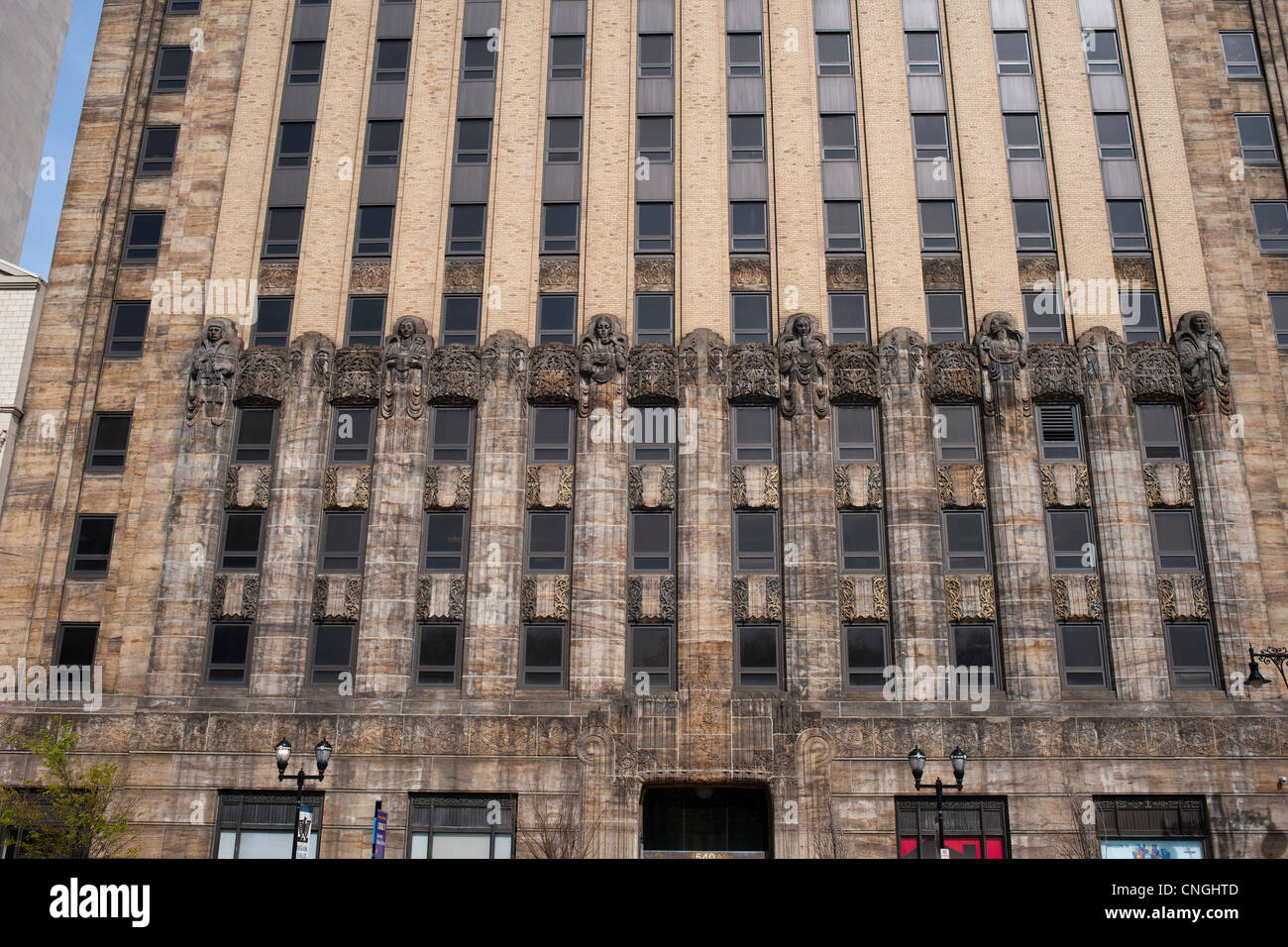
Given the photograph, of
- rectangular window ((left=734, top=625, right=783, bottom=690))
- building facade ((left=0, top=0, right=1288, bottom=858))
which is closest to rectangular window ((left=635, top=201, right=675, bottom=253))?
building facade ((left=0, top=0, right=1288, bottom=858))

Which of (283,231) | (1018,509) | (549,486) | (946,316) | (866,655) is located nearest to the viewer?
(866,655)

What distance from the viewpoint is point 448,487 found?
33.5 m

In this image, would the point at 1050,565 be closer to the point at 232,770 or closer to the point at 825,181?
the point at 825,181

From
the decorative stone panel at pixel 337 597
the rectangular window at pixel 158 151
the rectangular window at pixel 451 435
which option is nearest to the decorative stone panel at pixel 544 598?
the rectangular window at pixel 451 435

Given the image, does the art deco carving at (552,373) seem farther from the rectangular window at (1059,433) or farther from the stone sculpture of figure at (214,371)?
the rectangular window at (1059,433)

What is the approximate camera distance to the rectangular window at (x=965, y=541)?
32.4m

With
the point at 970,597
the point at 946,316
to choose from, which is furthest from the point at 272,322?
the point at 970,597

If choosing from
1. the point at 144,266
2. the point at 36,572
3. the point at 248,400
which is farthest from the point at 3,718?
the point at 144,266

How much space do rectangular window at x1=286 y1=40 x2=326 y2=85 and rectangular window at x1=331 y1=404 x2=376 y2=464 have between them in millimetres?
12662

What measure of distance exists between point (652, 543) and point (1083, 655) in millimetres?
13063

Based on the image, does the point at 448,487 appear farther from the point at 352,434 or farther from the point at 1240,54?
the point at 1240,54

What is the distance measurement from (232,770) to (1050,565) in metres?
24.5

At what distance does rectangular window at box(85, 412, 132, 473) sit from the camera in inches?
1371

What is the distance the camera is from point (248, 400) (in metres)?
34.5
